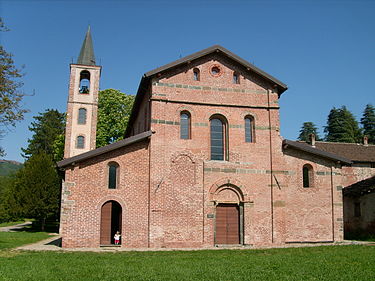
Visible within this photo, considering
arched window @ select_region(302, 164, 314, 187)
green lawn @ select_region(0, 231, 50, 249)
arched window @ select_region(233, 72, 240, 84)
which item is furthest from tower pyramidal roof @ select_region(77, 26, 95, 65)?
arched window @ select_region(302, 164, 314, 187)

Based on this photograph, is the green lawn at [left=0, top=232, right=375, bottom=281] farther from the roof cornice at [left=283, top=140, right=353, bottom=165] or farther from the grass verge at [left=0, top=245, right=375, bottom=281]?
the roof cornice at [left=283, top=140, right=353, bottom=165]

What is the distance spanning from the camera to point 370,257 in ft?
43.7

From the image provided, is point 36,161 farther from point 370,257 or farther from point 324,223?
point 370,257

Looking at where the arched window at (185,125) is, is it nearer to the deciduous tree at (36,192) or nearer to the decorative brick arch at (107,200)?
the decorative brick arch at (107,200)

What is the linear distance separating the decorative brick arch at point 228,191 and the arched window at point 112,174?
16.5 ft

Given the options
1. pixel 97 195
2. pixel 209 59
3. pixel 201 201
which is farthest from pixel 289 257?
pixel 209 59

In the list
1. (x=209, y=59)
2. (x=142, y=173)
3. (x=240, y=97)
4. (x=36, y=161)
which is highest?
(x=209, y=59)

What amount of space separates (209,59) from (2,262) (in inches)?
562

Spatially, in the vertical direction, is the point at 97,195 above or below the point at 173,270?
above

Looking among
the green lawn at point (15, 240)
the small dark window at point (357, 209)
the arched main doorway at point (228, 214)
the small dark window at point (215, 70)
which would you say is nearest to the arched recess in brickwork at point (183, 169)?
the arched main doorway at point (228, 214)

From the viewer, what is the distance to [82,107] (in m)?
41.4

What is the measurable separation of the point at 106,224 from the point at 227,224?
6245 millimetres

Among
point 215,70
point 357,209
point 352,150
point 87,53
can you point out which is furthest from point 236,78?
point 87,53

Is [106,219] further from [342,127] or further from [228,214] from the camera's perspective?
[342,127]
